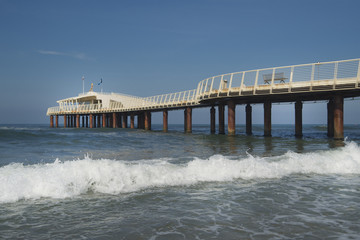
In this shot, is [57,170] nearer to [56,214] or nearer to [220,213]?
[56,214]

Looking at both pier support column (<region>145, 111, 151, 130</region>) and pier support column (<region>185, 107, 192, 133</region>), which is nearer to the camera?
pier support column (<region>185, 107, 192, 133</region>)

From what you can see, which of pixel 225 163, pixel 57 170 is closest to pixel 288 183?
pixel 225 163

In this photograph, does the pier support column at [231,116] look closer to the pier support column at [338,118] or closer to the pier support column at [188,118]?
the pier support column at [338,118]

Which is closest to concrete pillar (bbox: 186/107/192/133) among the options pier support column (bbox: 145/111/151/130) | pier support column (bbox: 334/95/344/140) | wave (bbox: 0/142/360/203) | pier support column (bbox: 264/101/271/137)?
pier support column (bbox: 145/111/151/130)

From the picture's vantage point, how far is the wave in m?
5.79

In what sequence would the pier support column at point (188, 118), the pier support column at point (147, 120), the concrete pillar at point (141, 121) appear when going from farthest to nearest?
the concrete pillar at point (141, 121), the pier support column at point (147, 120), the pier support column at point (188, 118)

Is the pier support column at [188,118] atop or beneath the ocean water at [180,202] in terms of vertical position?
atop

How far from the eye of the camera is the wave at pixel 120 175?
5.79 metres

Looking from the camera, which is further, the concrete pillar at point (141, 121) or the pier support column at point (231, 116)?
the concrete pillar at point (141, 121)

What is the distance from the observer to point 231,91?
77.4 ft

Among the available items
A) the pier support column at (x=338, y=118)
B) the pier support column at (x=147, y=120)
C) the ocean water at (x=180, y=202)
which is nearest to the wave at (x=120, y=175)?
the ocean water at (x=180, y=202)

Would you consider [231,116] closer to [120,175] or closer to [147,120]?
[120,175]

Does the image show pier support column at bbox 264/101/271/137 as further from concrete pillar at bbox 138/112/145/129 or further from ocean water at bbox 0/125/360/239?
concrete pillar at bbox 138/112/145/129

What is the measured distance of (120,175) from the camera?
6758mm
